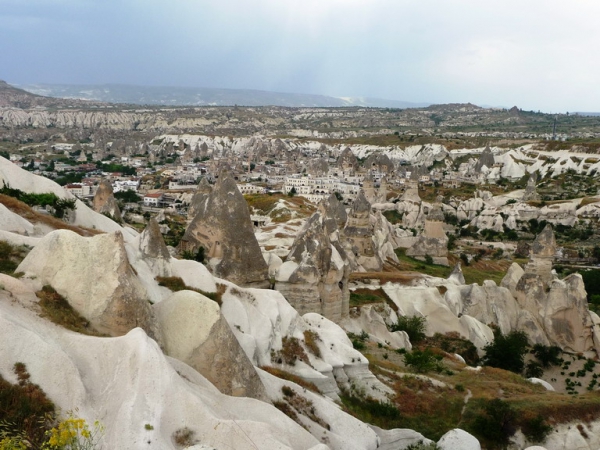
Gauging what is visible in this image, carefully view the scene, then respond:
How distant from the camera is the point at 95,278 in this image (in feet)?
34.4

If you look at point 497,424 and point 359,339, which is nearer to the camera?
point 497,424

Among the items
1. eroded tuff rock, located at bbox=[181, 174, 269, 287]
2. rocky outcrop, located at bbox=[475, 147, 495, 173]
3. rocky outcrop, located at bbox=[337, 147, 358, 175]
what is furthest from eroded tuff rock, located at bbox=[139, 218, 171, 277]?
→ rocky outcrop, located at bbox=[337, 147, 358, 175]

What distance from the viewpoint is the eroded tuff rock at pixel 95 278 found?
Result: 10305 millimetres

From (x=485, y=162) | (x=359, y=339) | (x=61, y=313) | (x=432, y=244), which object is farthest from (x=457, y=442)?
(x=485, y=162)

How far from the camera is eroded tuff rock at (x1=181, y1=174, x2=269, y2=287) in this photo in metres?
20.3

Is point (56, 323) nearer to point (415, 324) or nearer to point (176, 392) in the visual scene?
point (176, 392)

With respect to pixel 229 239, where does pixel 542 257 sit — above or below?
below

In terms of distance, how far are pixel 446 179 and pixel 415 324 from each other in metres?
75.0

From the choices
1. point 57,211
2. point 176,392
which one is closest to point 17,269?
point 176,392

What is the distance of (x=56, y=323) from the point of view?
9.29 meters

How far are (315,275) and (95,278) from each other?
35.5 ft

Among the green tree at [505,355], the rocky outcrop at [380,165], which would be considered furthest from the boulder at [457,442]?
the rocky outcrop at [380,165]

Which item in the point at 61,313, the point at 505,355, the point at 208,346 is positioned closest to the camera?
the point at 61,313

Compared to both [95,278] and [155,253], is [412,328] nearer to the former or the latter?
[155,253]
